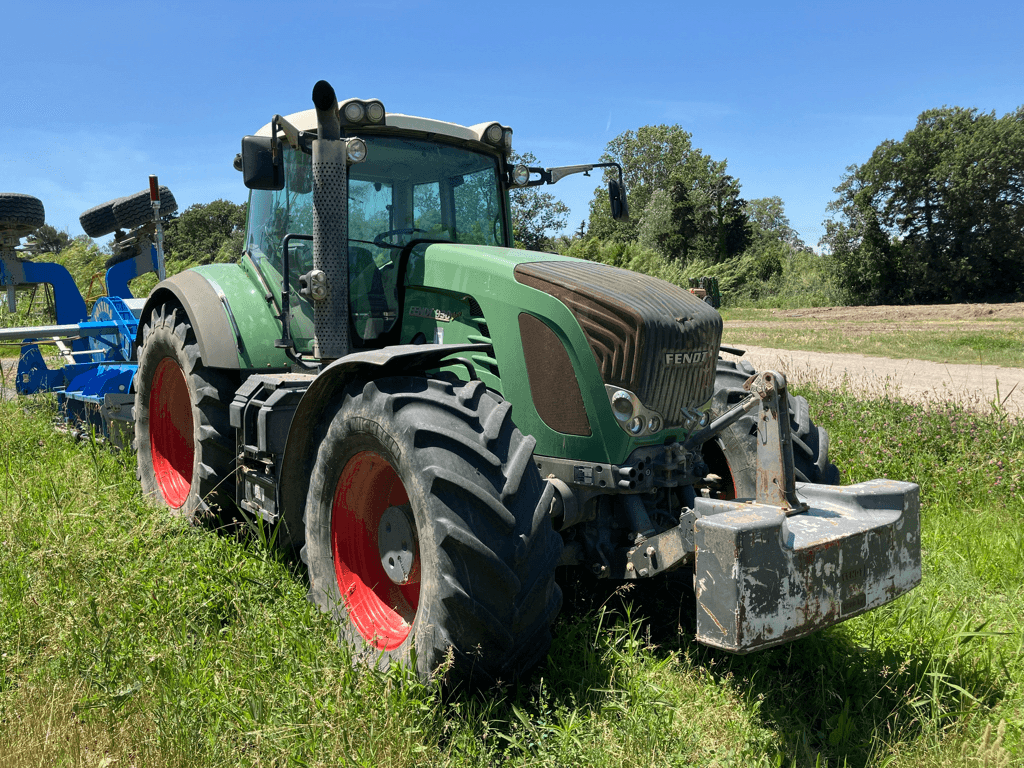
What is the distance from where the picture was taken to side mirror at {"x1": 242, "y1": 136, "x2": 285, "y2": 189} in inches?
141

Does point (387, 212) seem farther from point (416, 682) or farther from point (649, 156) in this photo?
point (649, 156)

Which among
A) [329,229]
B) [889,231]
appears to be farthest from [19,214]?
[889,231]

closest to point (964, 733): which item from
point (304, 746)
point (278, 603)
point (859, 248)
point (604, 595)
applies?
point (604, 595)

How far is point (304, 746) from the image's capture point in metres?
2.52

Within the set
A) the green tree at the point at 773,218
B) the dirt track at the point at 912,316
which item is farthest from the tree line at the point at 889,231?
the green tree at the point at 773,218

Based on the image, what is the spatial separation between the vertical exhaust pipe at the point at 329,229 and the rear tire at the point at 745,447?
1.94 metres

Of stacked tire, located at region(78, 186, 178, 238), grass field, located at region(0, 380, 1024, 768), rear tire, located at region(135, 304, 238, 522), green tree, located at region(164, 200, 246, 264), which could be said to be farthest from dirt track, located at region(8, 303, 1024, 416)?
green tree, located at region(164, 200, 246, 264)

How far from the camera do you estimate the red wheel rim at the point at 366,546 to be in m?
3.24

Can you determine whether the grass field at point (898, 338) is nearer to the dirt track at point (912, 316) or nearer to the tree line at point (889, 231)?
the dirt track at point (912, 316)

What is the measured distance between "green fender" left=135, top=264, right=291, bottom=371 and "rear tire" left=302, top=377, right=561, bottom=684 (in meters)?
1.32

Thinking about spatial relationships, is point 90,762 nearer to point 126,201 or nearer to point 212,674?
point 212,674

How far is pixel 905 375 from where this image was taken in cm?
1209

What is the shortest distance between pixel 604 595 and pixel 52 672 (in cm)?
235

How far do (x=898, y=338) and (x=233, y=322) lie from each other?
17580mm
